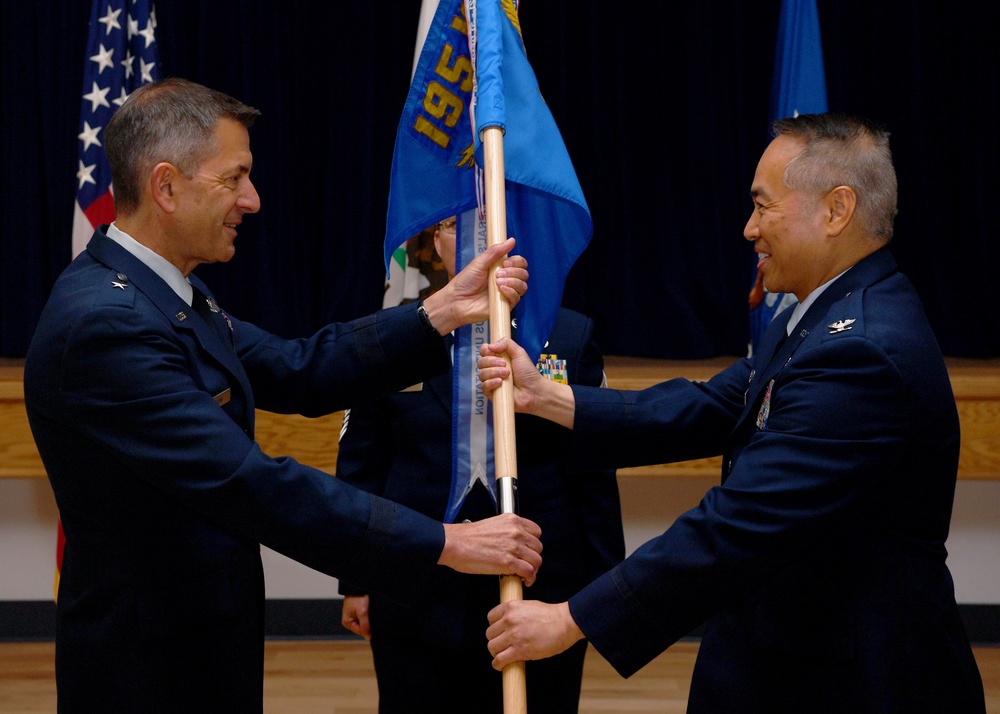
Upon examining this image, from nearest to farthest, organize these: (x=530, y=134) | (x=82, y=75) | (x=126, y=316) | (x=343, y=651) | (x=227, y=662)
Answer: (x=126, y=316) < (x=227, y=662) < (x=530, y=134) < (x=343, y=651) < (x=82, y=75)

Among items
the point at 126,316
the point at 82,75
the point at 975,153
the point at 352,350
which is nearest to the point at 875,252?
the point at 352,350

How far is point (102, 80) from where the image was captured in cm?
396

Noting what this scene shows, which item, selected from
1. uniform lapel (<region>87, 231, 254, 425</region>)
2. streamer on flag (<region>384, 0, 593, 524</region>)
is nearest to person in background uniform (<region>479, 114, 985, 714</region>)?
streamer on flag (<region>384, 0, 593, 524</region>)

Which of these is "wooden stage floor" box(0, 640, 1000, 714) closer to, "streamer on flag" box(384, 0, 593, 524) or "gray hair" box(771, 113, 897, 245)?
"streamer on flag" box(384, 0, 593, 524)

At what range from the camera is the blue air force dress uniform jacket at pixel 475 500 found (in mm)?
2223

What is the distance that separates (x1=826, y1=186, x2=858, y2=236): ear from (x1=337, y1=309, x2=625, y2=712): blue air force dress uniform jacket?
2.43 ft

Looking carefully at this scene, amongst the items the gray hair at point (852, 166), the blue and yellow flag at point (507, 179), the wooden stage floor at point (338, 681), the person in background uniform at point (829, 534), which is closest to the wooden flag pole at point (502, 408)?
the person in background uniform at point (829, 534)

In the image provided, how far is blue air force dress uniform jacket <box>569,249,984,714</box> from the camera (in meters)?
1.64

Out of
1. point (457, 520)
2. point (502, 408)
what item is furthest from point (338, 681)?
point (502, 408)

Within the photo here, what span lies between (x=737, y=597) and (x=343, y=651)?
2.64 m

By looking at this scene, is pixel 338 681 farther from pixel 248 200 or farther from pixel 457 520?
pixel 248 200

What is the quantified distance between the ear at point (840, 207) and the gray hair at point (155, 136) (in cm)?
113

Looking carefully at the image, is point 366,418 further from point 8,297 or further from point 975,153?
point 975,153

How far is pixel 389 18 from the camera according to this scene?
4293mm
